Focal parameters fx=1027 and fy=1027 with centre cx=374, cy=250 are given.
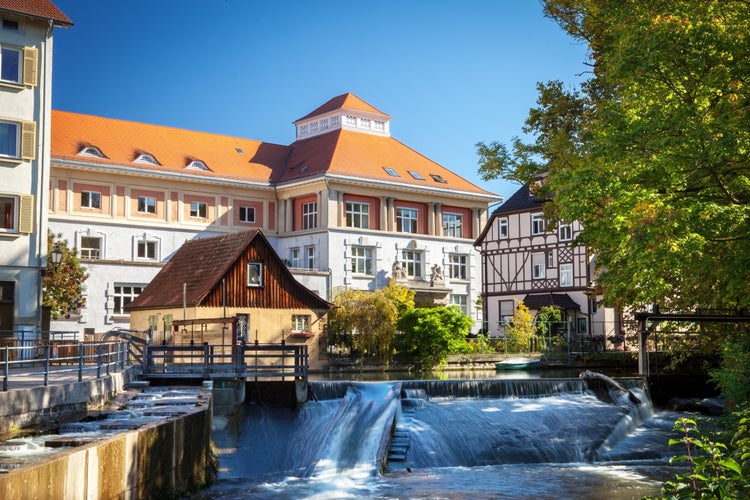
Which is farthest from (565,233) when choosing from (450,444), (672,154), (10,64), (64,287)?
(672,154)

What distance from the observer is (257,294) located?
41844 millimetres

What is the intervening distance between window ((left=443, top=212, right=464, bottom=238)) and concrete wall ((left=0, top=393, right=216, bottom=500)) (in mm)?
48237

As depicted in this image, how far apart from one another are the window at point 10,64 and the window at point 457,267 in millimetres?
36110

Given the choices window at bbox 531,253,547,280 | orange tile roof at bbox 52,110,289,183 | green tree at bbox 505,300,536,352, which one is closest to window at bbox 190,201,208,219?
orange tile roof at bbox 52,110,289,183

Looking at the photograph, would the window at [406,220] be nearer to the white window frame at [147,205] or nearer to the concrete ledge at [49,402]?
the white window frame at [147,205]

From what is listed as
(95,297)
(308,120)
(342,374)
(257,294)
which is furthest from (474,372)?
(308,120)

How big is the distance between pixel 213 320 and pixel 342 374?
375 inches

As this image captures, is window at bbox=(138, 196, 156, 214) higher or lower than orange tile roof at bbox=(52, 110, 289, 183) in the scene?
lower

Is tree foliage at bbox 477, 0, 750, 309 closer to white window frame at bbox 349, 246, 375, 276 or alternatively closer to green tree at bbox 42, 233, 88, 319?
green tree at bbox 42, 233, 88, 319

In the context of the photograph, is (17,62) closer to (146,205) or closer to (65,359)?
(65,359)

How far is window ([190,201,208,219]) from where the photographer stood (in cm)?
6038

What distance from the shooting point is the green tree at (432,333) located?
150 ft

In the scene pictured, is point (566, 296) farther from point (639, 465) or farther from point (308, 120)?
point (639, 465)

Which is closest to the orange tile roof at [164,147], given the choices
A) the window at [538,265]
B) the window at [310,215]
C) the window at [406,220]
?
the window at [310,215]
